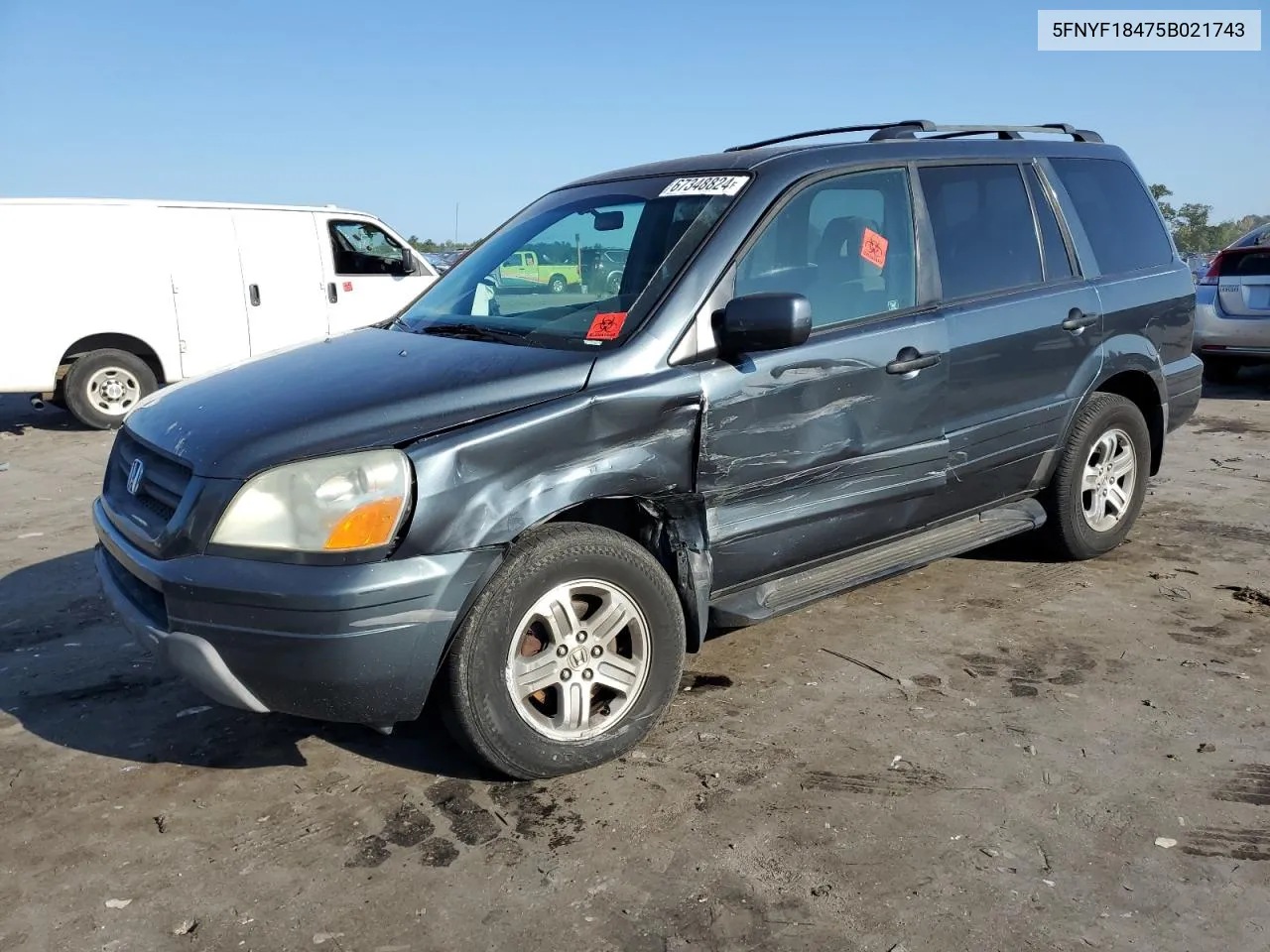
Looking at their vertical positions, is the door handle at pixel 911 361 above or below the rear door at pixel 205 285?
below

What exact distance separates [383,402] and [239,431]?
42 centimetres

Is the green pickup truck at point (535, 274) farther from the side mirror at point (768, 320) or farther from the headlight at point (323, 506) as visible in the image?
the headlight at point (323, 506)

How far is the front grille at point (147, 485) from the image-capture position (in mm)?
3045

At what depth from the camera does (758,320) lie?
3.31m

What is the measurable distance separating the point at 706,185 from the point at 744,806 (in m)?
2.10

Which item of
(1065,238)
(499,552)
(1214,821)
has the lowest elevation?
(1214,821)

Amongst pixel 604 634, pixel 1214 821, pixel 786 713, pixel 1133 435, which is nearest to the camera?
pixel 1214 821

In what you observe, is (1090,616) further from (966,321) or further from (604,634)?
(604,634)

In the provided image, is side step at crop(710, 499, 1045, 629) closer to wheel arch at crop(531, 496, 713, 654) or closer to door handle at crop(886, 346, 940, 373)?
wheel arch at crop(531, 496, 713, 654)

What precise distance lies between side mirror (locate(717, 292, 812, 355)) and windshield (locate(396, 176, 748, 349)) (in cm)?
27

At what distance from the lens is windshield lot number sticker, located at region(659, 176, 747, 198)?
3662 mm

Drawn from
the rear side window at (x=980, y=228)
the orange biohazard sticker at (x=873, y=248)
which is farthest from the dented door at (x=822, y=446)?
the rear side window at (x=980, y=228)

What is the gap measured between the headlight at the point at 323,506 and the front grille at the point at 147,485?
0.28 m

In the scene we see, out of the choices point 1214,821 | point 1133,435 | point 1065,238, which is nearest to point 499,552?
point 1214,821
